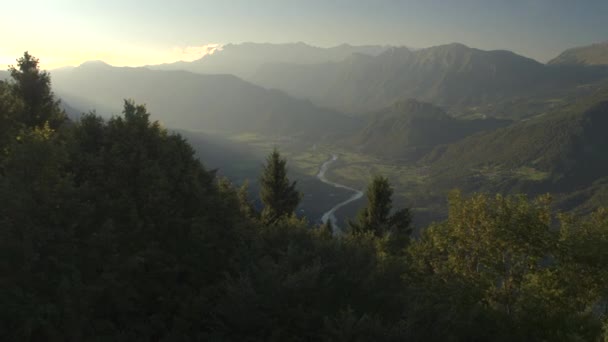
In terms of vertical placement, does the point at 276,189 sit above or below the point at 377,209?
above

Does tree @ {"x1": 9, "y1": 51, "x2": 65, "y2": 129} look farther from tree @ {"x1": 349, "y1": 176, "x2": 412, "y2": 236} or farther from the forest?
tree @ {"x1": 349, "y1": 176, "x2": 412, "y2": 236}

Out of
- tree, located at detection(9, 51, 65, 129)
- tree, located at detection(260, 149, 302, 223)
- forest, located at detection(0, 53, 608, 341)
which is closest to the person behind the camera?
forest, located at detection(0, 53, 608, 341)

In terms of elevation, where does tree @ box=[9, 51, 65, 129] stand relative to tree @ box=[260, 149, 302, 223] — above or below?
above

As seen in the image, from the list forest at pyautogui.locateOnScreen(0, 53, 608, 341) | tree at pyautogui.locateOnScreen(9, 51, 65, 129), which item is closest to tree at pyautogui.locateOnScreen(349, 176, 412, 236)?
forest at pyautogui.locateOnScreen(0, 53, 608, 341)

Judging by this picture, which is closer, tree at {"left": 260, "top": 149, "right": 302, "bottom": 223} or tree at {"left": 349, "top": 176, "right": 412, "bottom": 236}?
tree at {"left": 349, "top": 176, "right": 412, "bottom": 236}

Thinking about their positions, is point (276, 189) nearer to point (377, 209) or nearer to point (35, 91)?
point (377, 209)

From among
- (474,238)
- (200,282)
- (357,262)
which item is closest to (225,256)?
(200,282)

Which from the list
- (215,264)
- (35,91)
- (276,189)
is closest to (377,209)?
(276,189)
